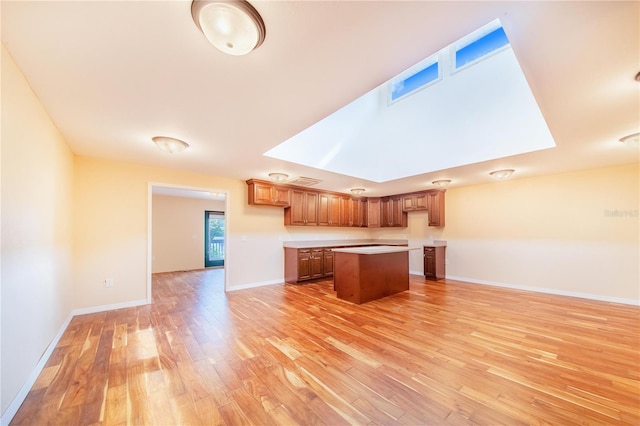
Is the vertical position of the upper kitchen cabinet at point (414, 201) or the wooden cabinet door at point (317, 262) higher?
the upper kitchen cabinet at point (414, 201)

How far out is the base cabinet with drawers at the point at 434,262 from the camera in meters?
6.12

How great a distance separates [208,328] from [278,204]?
306cm

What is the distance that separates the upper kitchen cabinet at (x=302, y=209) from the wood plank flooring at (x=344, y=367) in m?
2.52

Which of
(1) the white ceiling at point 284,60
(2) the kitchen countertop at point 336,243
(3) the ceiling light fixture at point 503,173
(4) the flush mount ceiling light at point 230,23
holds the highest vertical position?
(1) the white ceiling at point 284,60

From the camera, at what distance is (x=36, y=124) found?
6.96 feet

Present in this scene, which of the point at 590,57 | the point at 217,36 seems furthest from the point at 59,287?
the point at 590,57

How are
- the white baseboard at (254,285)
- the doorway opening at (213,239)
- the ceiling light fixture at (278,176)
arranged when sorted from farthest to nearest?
the doorway opening at (213,239)
the white baseboard at (254,285)
the ceiling light fixture at (278,176)

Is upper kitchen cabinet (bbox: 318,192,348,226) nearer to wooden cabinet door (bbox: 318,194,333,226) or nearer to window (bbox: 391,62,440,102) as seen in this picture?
wooden cabinet door (bbox: 318,194,333,226)

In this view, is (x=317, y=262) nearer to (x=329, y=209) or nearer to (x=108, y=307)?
(x=329, y=209)

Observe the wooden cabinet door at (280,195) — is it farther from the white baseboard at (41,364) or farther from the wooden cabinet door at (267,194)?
the white baseboard at (41,364)

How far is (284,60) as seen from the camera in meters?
1.64

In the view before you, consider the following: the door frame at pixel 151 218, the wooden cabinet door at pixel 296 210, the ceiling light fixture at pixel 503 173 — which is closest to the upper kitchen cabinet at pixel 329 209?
the wooden cabinet door at pixel 296 210

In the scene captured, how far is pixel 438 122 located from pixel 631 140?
265cm

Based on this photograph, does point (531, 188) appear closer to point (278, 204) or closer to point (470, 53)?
point (470, 53)
